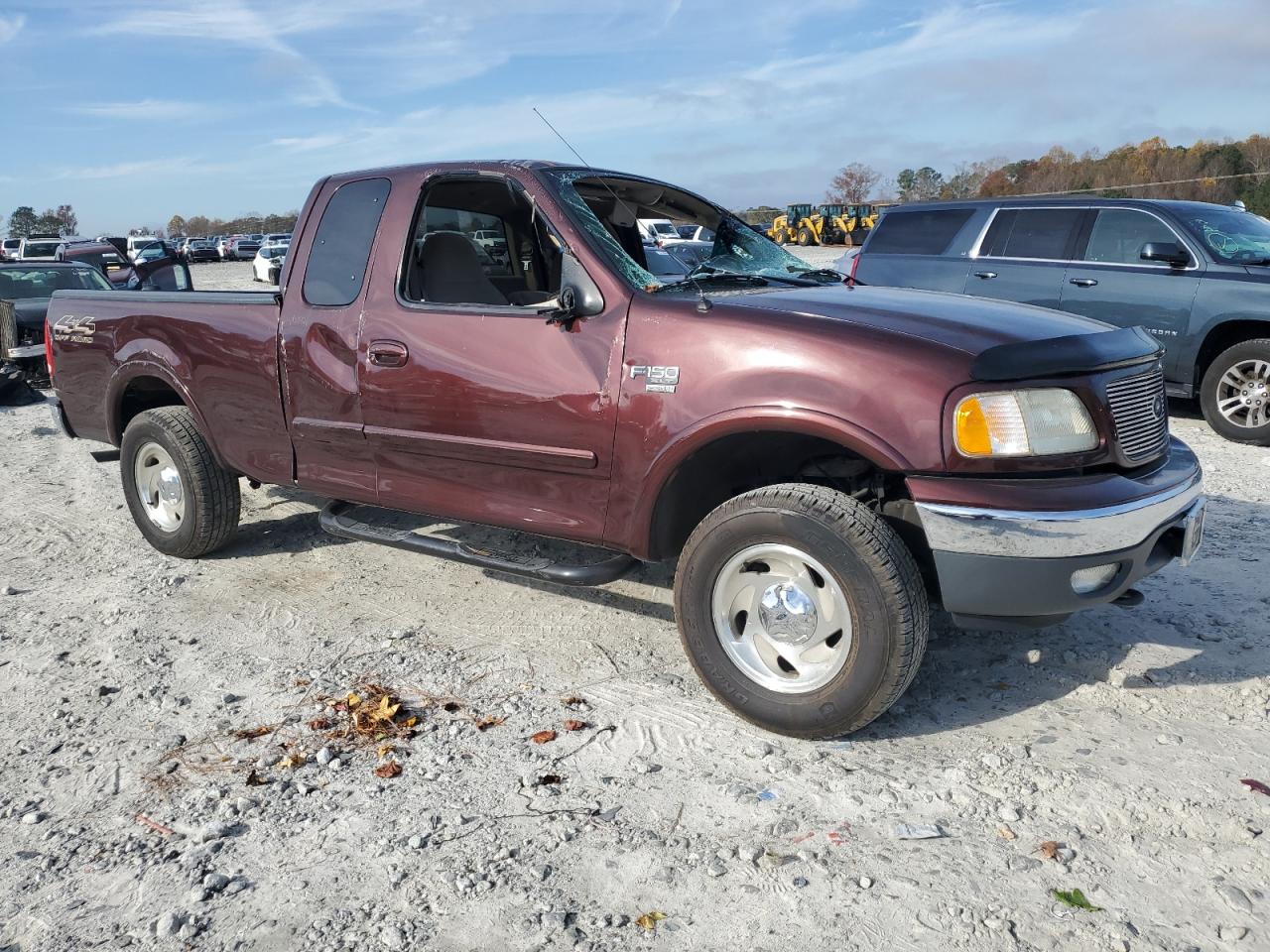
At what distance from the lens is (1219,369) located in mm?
8000

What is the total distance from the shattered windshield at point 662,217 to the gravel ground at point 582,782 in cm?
158

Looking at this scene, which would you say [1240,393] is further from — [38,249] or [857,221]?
[38,249]

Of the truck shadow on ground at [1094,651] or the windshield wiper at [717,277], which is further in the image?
the windshield wiper at [717,277]

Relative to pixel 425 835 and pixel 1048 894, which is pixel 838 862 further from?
pixel 425 835

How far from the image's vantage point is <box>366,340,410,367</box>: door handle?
4.27 meters

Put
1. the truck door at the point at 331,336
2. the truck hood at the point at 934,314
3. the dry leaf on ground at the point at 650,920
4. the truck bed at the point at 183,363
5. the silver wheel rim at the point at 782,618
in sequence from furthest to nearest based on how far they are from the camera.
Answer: the truck bed at the point at 183,363
the truck door at the point at 331,336
the silver wheel rim at the point at 782,618
the truck hood at the point at 934,314
the dry leaf on ground at the point at 650,920

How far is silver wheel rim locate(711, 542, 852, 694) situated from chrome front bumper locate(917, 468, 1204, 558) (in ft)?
1.32

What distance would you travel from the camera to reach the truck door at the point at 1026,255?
340 inches

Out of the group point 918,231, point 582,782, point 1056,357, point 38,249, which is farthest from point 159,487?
point 38,249

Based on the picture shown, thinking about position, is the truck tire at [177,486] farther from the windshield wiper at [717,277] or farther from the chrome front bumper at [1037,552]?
the chrome front bumper at [1037,552]

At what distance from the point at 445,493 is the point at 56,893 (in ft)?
6.64

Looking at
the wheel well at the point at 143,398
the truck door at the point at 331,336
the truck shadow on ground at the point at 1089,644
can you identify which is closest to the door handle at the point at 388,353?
the truck door at the point at 331,336

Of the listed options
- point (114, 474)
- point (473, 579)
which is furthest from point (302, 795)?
point (114, 474)

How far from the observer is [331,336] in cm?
452
